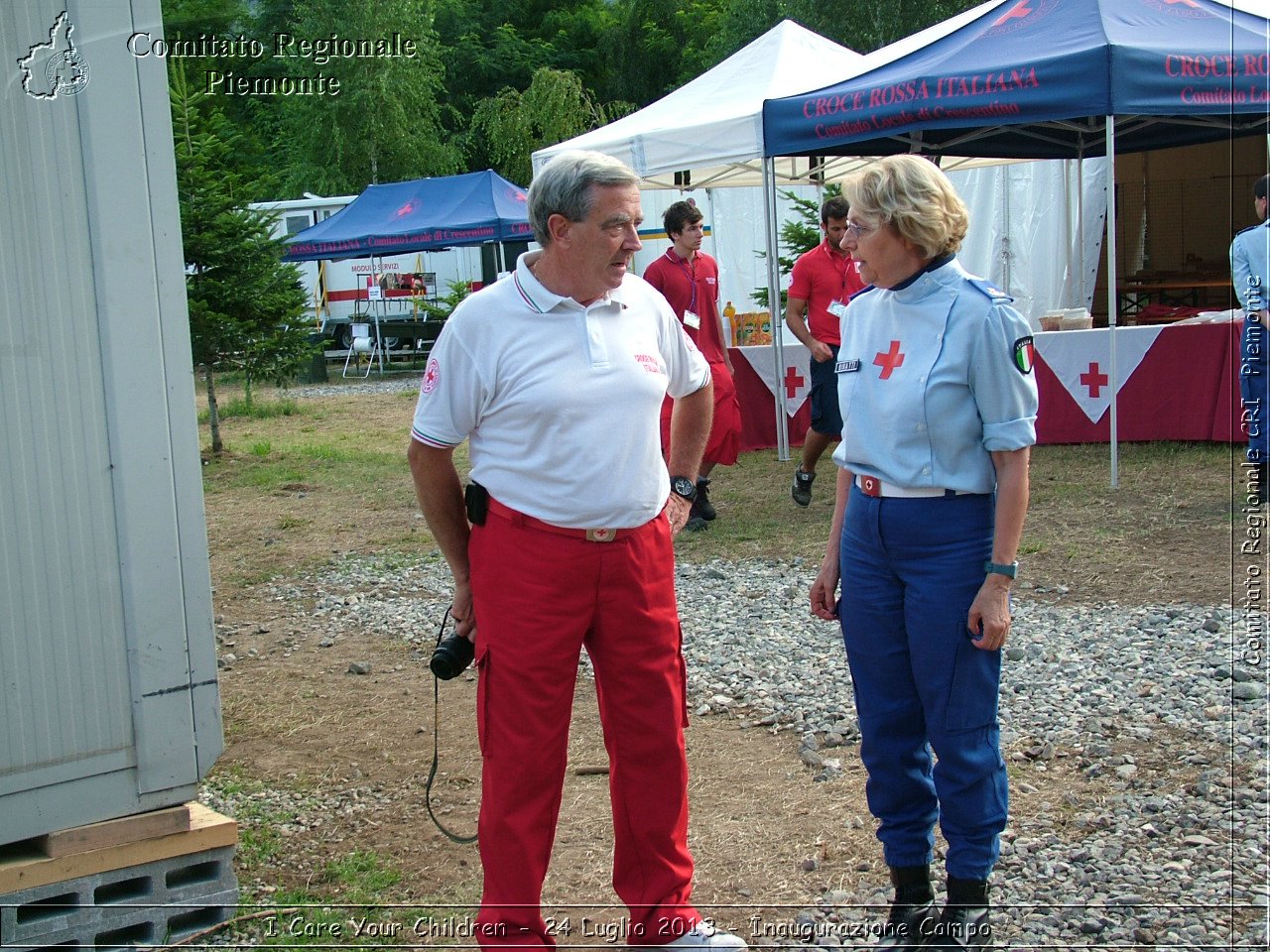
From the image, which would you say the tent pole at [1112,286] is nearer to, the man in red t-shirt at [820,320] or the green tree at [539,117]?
the man in red t-shirt at [820,320]

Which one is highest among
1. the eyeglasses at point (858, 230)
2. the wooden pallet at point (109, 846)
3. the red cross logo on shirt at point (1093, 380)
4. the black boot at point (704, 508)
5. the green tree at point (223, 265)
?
the green tree at point (223, 265)

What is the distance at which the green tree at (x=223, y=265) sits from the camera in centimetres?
1239

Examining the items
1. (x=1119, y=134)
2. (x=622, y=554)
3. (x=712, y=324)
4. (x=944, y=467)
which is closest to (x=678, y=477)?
(x=622, y=554)

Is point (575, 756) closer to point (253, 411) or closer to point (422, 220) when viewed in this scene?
point (253, 411)

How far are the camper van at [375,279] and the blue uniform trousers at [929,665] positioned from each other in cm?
2269

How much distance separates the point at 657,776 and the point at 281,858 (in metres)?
1.45

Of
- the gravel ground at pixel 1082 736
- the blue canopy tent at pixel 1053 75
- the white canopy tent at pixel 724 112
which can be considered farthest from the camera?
the white canopy tent at pixel 724 112

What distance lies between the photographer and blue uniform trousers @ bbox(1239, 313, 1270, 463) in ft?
23.0

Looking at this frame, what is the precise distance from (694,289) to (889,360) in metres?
4.94

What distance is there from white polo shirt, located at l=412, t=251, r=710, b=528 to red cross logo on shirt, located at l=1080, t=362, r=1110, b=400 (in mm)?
7535

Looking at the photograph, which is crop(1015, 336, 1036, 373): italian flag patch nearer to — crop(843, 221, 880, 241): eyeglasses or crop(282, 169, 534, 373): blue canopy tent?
crop(843, 221, 880, 241): eyeglasses

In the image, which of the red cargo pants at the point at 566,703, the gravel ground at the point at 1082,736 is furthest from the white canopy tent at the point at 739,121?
the red cargo pants at the point at 566,703

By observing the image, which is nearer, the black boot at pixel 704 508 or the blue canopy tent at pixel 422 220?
the black boot at pixel 704 508

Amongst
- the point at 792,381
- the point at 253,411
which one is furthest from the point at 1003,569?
the point at 253,411
